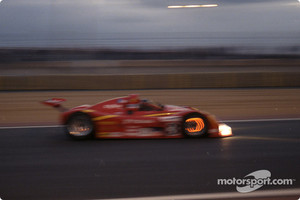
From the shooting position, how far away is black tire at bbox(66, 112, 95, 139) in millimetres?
7168

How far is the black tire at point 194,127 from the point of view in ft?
23.3

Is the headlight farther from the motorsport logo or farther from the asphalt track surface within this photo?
the motorsport logo

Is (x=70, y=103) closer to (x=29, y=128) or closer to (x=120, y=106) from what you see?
(x=29, y=128)

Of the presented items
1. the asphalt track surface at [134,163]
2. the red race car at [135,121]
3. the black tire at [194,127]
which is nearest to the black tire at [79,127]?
the red race car at [135,121]

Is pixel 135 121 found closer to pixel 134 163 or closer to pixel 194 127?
pixel 194 127

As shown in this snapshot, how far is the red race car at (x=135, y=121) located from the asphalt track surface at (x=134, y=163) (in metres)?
0.18

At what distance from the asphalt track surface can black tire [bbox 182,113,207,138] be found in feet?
0.57

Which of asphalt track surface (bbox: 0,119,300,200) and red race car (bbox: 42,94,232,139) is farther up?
red race car (bbox: 42,94,232,139)

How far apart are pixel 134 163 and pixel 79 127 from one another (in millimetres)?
2024

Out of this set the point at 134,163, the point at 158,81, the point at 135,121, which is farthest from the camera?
the point at 158,81

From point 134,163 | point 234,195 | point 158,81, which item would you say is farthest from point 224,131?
point 158,81

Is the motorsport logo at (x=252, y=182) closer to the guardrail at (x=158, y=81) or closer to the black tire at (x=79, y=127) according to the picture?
the black tire at (x=79, y=127)

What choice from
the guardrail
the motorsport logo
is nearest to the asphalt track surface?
the motorsport logo

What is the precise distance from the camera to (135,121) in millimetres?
7047
